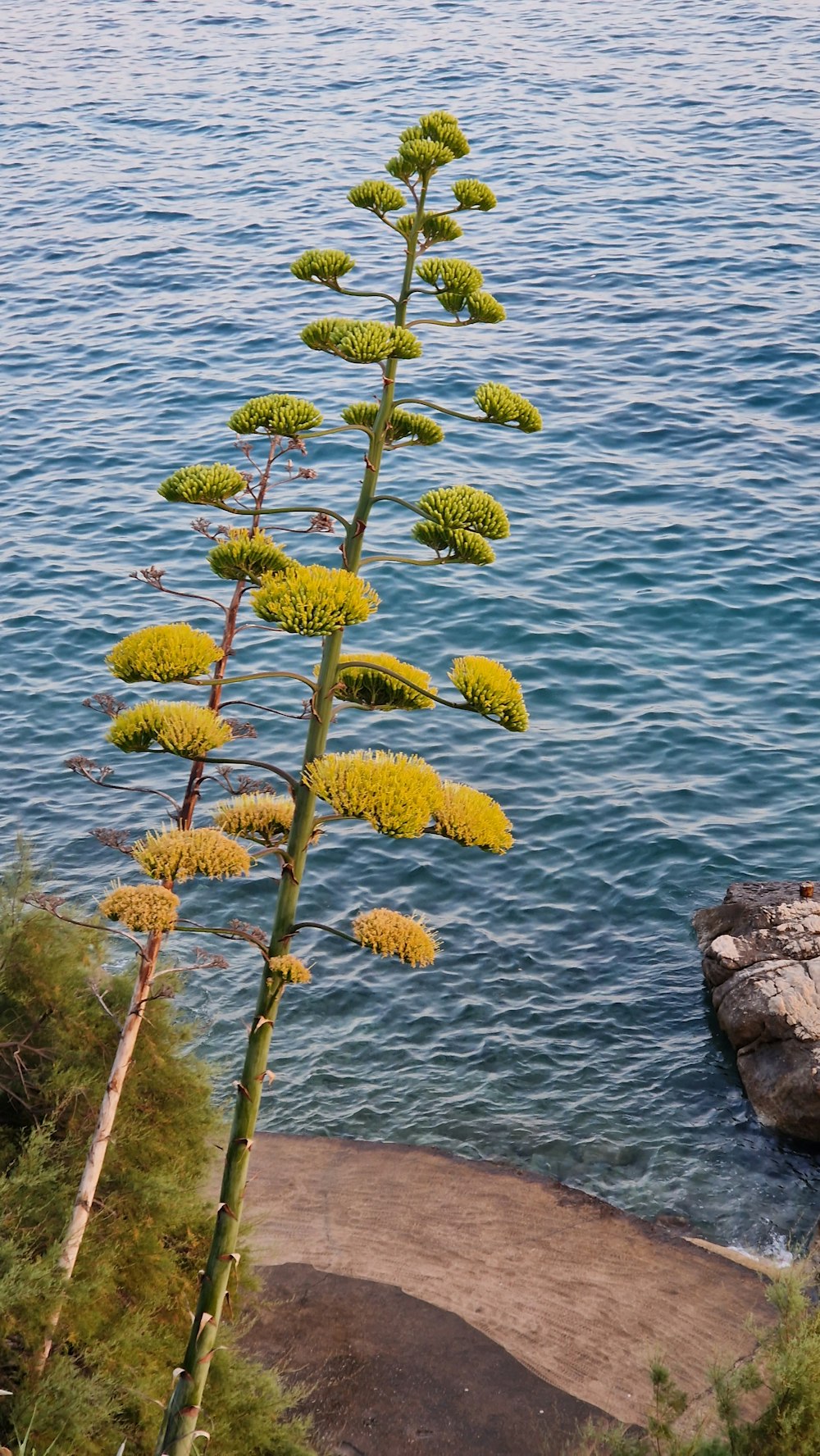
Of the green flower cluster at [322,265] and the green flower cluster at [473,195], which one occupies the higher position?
the green flower cluster at [473,195]

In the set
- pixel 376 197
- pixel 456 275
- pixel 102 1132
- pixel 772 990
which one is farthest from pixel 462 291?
pixel 772 990

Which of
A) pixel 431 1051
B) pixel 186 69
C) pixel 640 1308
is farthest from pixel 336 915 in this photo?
pixel 186 69

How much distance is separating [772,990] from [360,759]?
380 inches

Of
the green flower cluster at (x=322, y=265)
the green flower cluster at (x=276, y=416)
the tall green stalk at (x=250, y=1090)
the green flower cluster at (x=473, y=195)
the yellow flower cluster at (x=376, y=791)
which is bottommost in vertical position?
the tall green stalk at (x=250, y=1090)

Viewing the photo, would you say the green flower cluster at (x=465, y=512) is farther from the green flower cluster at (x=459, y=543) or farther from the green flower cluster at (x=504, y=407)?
the green flower cluster at (x=504, y=407)

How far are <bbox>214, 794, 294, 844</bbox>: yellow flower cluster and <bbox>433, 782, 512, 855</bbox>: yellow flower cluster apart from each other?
2.49 feet

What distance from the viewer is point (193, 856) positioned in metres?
6.57

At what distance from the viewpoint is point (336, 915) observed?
17000 mm

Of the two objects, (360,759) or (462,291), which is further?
(462,291)

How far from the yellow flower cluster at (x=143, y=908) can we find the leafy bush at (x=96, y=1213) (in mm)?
2238

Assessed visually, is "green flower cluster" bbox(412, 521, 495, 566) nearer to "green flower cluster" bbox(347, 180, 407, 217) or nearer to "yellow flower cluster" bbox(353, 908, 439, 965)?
"yellow flower cluster" bbox(353, 908, 439, 965)

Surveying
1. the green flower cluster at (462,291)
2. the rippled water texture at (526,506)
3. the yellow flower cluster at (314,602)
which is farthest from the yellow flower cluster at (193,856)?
the rippled water texture at (526,506)

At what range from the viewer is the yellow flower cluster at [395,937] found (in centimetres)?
623

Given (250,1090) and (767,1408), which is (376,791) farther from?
(767,1408)
